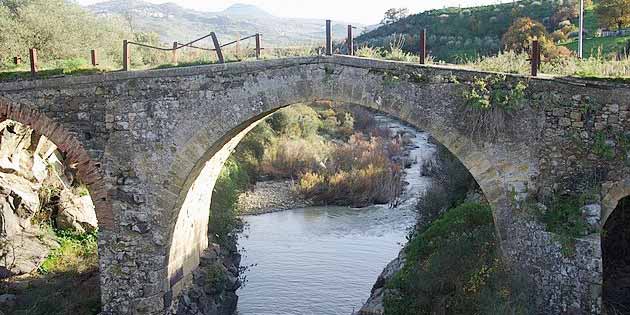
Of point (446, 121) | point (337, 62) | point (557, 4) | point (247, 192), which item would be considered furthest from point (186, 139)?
point (557, 4)

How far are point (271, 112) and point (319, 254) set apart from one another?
7282 millimetres

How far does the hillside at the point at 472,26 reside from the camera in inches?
939

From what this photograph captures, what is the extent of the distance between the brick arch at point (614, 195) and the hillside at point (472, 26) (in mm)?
14370

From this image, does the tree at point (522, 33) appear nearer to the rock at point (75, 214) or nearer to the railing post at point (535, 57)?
the railing post at point (535, 57)

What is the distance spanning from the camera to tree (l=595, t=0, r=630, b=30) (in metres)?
16.2

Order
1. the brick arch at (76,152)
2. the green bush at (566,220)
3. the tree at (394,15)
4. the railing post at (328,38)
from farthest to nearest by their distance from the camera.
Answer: the tree at (394,15)
the brick arch at (76,152)
the railing post at (328,38)
the green bush at (566,220)

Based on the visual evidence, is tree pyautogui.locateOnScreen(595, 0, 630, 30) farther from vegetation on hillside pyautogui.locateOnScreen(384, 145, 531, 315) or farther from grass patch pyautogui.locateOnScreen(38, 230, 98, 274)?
grass patch pyautogui.locateOnScreen(38, 230, 98, 274)

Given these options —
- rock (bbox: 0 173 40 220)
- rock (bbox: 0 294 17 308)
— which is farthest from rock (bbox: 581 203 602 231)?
rock (bbox: 0 173 40 220)

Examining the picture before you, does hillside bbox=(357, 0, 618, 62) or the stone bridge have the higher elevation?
hillside bbox=(357, 0, 618, 62)

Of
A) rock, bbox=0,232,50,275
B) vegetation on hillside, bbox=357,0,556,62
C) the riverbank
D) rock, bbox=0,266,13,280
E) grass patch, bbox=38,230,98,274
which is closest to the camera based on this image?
rock, bbox=0,266,13,280

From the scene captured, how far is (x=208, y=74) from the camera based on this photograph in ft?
31.5

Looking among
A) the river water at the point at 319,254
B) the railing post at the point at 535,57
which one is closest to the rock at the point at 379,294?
the river water at the point at 319,254

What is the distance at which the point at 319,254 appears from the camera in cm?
1620

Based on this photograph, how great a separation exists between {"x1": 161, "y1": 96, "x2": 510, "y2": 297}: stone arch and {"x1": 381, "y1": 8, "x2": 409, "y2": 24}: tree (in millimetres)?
24284
